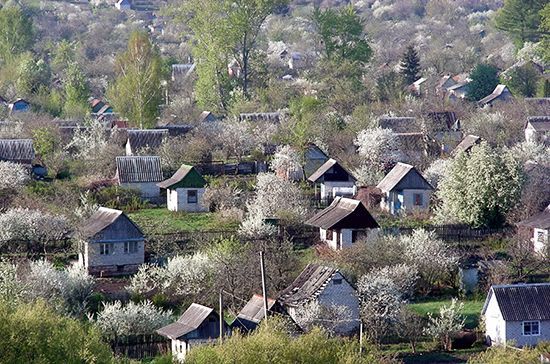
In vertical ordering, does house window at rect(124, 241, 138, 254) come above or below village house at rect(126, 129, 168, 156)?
below

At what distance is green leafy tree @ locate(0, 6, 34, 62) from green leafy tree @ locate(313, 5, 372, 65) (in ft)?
56.9

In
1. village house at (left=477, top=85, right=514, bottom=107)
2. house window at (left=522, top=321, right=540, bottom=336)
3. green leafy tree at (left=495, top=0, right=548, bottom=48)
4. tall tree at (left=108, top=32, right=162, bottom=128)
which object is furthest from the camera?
green leafy tree at (left=495, top=0, right=548, bottom=48)

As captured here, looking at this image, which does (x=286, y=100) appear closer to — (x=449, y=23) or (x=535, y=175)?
(x=535, y=175)

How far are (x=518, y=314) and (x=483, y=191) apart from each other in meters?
9.66

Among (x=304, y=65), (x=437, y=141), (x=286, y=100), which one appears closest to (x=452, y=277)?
(x=437, y=141)

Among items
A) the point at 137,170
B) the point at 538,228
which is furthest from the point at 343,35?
the point at 538,228

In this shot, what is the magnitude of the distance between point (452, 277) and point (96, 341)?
14179 millimetres

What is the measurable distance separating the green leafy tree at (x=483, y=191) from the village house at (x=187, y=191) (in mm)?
7657

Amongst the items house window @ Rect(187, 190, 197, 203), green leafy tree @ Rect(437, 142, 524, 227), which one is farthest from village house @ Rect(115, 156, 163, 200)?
green leafy tree @ Rect(437, 142, 524, 227)

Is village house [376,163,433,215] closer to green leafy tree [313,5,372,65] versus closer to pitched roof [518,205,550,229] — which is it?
pitched roof [518,205,550,229]

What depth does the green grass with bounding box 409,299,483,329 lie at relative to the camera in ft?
114

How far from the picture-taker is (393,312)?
33.6 meters

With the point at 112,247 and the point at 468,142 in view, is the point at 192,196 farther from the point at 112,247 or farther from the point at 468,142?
the point at 468,142

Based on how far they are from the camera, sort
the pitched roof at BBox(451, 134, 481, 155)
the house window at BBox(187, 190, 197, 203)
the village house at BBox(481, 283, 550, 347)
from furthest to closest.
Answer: the pitched roof at BBox(451, 134, 481, 155) → the house window at BBox(187, 190, 197, 203) → the village house at BBox(481, 283, 550, 347)
